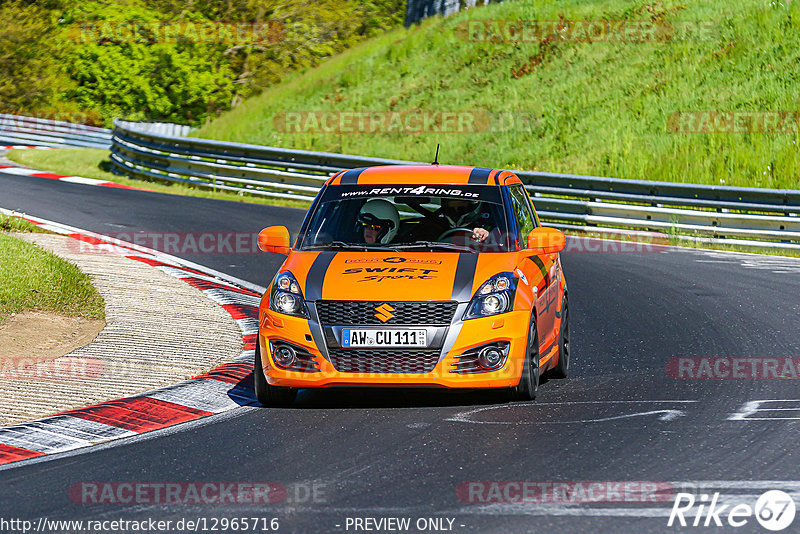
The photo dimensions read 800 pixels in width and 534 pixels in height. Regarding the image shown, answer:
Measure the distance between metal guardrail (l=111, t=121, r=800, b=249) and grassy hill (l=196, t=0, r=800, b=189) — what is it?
3.97 m

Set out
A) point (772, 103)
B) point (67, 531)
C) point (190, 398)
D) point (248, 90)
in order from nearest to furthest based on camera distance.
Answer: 1. point (67, 531)
2. point (190, 398)
3. point (772, 103)
4. point (248, 90)

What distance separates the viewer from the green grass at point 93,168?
79.8 feet

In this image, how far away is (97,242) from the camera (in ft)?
51.6

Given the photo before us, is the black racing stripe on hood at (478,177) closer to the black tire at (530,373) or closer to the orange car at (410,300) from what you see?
the orange car at (410,300)

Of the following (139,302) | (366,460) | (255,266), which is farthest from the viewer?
(255,266)

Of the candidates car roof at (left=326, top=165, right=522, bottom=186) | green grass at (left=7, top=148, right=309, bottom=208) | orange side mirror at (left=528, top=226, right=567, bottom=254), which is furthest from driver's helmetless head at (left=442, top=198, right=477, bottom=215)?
green grass at (left=7, top=148, right=309, bottom=208)

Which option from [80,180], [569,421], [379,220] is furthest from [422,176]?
[80,180]

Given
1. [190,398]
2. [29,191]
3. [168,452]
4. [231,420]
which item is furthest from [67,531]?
[29,191]

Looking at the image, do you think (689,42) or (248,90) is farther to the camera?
(248,90)

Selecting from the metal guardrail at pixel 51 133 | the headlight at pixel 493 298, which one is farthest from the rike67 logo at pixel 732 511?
the metal guardrail at pixel 51 133

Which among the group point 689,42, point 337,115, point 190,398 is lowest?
point 190,398

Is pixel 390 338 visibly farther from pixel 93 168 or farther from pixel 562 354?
pixel 93 168

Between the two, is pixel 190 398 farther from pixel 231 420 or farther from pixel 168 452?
pixel 168 452

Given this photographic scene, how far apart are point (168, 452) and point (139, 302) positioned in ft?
16.9
